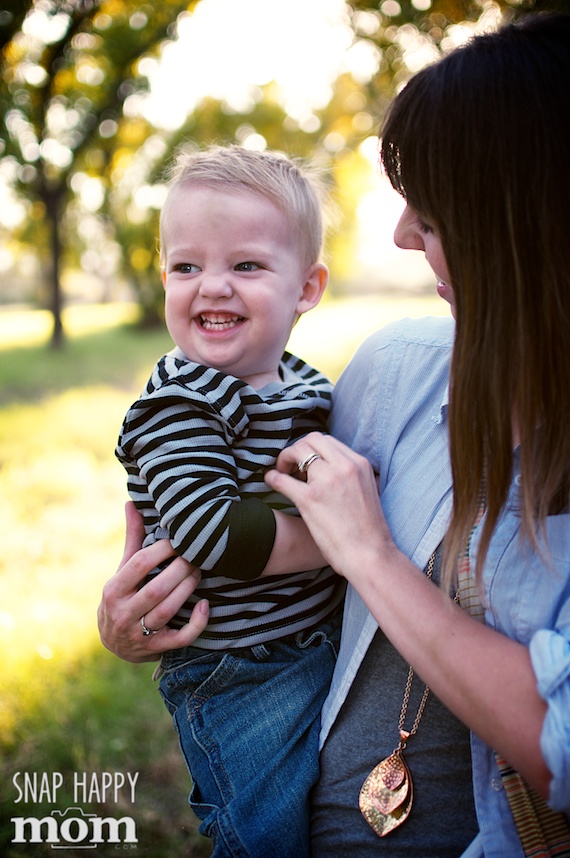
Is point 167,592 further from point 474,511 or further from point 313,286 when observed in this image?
point 313,286

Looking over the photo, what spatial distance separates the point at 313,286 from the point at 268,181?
1.21ft

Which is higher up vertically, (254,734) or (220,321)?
(220,321)

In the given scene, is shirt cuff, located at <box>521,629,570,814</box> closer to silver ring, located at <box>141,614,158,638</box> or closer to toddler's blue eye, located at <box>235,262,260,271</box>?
silver ring, located at <box>141,614,158,638</box>

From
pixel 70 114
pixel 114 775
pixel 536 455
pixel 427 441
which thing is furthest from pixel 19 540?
pixel 70 114

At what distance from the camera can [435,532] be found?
1519mm

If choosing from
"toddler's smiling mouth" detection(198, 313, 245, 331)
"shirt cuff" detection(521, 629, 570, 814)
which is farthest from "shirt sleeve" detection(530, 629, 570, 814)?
"toddler's smiling mouth" detection(198, 313, 245, 331)

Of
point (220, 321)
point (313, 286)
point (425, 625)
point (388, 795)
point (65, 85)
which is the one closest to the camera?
point (425, 625)

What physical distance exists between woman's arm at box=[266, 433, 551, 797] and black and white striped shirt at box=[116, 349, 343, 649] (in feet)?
0.56

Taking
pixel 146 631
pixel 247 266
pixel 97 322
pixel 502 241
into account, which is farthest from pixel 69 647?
pixel 97 322

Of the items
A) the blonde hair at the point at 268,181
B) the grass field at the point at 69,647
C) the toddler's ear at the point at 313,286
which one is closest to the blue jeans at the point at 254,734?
the toddler's ear at the point at 313,286

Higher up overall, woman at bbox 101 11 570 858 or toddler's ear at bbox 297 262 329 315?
toddler's ear at bbox 297 262 329 315

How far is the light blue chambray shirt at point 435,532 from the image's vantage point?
1215mm

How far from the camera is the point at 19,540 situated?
5125mm

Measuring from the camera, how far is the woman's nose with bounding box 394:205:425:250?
5.04ft
